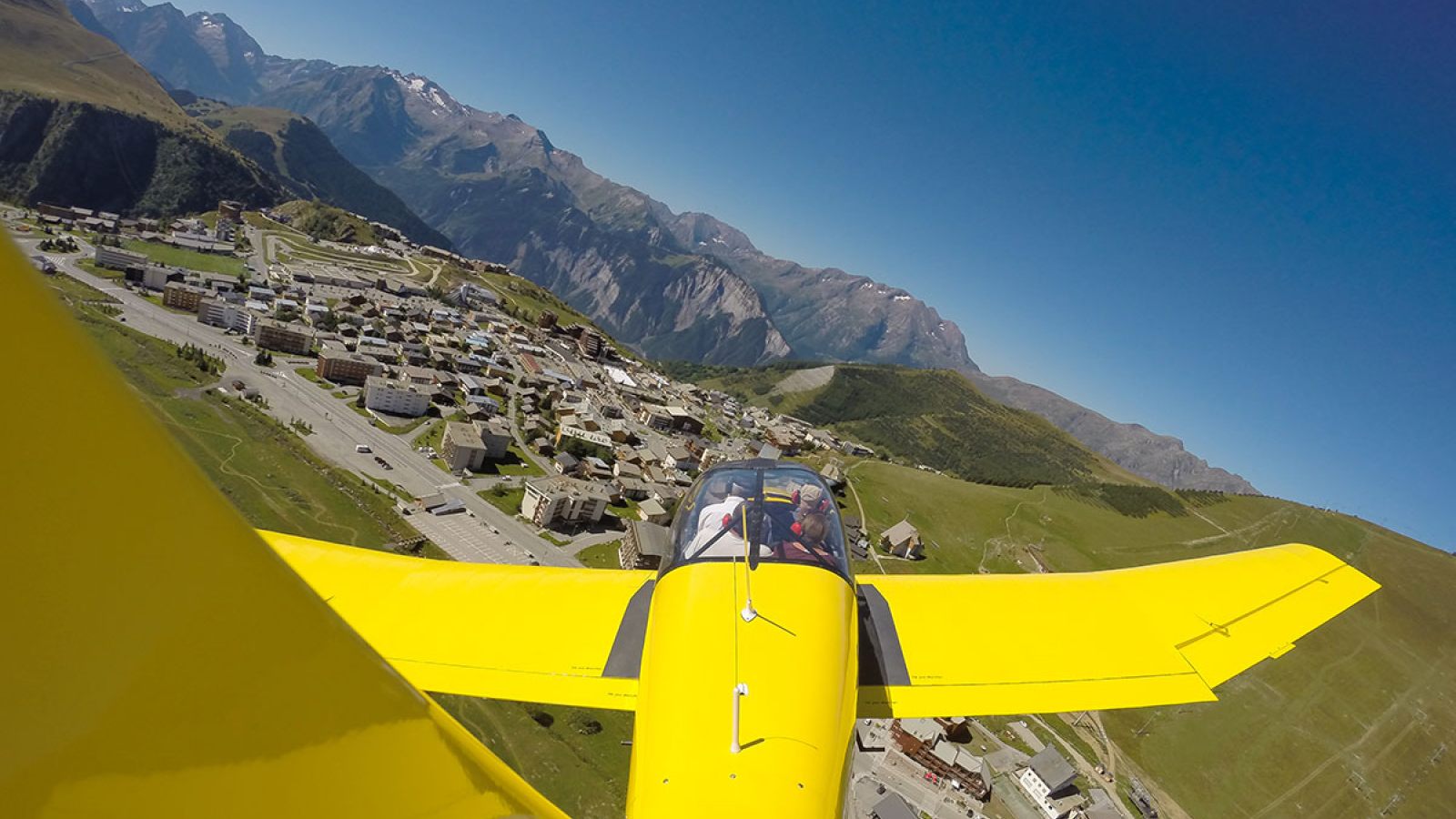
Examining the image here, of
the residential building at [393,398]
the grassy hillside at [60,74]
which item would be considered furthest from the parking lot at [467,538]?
the grassy hillside at [60,74]

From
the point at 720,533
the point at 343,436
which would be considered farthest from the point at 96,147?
the point at 720,533

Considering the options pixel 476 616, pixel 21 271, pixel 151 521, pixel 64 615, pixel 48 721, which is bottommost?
pixel 476 616

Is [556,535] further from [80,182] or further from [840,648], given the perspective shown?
[80,182]

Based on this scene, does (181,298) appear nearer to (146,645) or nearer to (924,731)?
(924,731)

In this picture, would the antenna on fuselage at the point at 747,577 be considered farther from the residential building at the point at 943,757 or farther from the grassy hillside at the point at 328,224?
the grassy hillside at the point at 328,224

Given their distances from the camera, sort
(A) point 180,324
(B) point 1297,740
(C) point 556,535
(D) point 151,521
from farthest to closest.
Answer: (A) point 180,324 → (B) point 1297,740 → (C) point 556,535 → (D) point 151,521

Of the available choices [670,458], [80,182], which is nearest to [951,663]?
[670,458]
